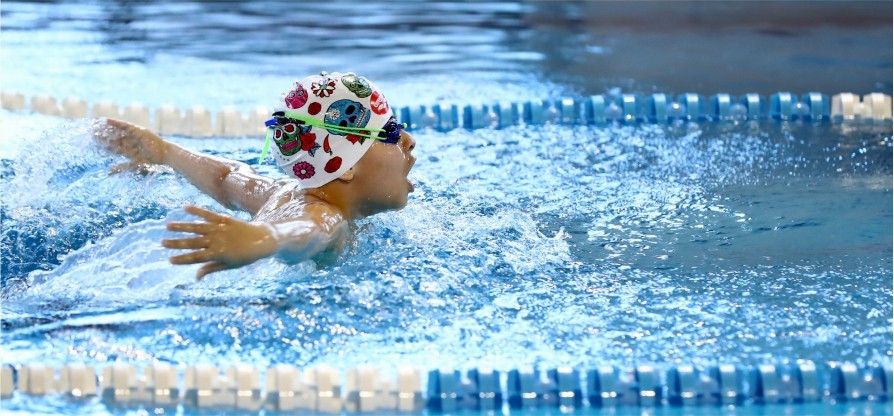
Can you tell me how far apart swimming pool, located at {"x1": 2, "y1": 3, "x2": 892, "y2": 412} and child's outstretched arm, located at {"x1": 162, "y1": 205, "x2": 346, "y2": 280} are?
9.1 inches

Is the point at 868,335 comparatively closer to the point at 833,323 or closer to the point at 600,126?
the point at 833,323

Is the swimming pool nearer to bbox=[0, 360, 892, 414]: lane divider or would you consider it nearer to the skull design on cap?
bbox=[0, 360, 892, 414]: lane divider

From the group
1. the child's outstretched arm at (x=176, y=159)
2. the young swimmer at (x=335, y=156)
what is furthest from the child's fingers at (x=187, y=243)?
the child's outstretched arm at (x=176, y=159)

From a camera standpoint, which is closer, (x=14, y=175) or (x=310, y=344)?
(x=310, y=344)

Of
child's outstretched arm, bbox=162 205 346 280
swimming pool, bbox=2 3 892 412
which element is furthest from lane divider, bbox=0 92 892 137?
child's outstretched arm, bbox=162 205 346 280

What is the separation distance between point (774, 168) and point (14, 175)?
8.78ft

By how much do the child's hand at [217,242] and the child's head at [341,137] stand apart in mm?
528

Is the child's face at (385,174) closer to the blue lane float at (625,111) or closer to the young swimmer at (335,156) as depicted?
the young swimmer at (335,156)

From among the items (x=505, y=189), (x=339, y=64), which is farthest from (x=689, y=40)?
(x=505, y=189)

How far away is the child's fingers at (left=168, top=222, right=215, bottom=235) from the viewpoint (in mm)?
2340

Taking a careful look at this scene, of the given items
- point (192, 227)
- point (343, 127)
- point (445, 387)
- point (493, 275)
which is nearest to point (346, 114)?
point (343, 127)

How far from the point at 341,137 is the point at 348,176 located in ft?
0.34

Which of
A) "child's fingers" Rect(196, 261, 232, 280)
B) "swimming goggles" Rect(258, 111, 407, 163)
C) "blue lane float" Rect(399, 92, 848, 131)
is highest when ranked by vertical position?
"swimming goggles" Rect(258, 111, 407, 163)

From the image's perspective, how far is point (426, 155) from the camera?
174 inches
